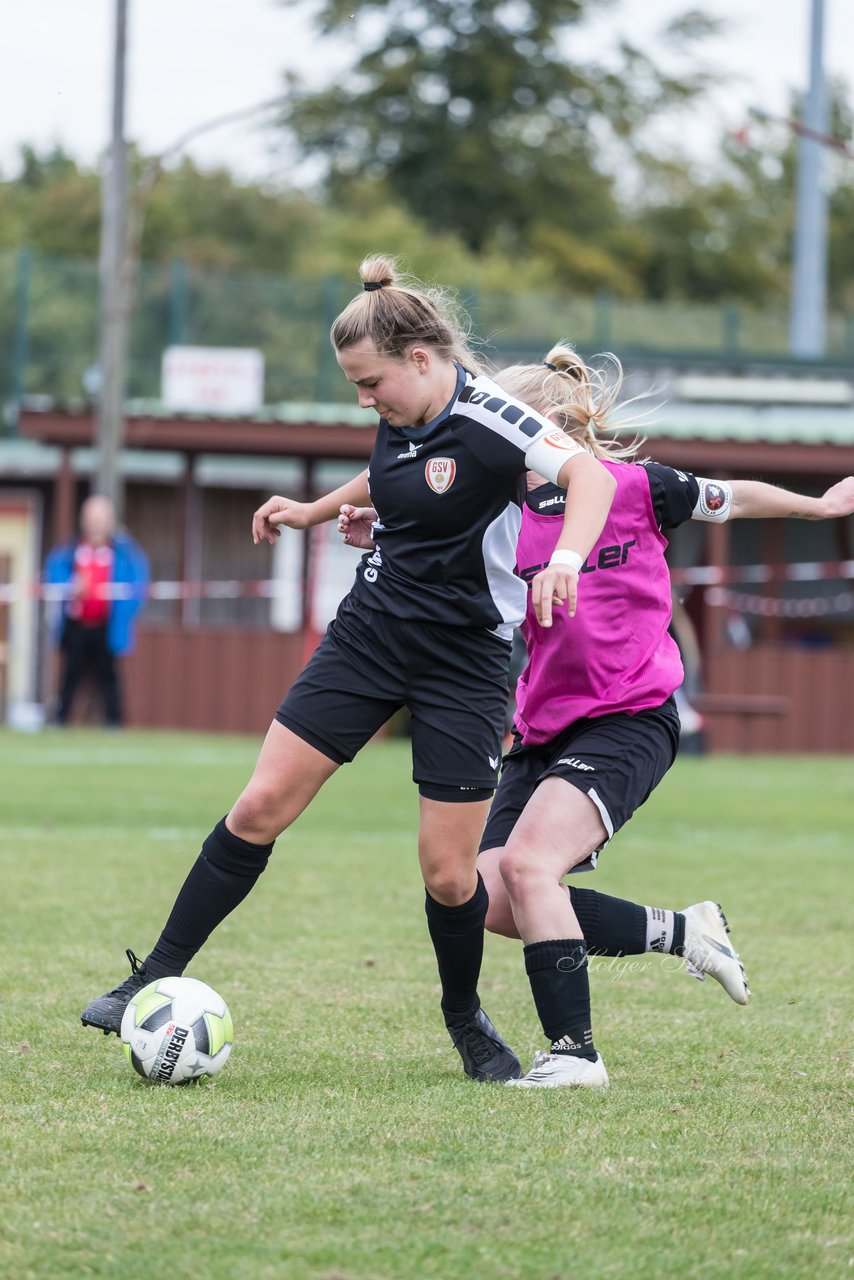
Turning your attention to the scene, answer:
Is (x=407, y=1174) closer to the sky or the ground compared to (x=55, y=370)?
closer to the ground

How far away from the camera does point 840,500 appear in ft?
15.2

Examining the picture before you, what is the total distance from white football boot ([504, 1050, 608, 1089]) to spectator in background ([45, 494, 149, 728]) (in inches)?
524

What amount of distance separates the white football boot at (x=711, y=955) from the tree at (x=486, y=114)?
38.9 m

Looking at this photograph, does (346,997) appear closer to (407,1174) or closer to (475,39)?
(407,1174)

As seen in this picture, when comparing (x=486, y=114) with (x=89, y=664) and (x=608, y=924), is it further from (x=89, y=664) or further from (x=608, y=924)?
(x=608, y=924)

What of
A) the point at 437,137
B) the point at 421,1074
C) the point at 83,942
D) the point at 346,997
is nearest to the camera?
the point at 421,1074

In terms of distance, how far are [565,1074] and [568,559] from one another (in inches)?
48.8

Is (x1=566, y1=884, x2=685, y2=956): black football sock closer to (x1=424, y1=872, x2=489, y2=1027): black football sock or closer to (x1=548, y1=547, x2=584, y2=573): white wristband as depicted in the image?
(x1=424, y1=872, x2=489, y2=1027): black football sock

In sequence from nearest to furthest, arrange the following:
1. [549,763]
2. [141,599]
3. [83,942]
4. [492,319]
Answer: [549,763] < [83,942] < [141,599] < [492,319]

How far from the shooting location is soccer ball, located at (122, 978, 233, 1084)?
420 centimetres

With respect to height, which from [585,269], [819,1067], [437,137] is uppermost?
[437,137]

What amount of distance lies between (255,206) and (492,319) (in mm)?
15509

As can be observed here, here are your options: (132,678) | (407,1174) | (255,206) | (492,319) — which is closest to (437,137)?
(255,206)

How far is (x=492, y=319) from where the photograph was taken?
86.7 feet
